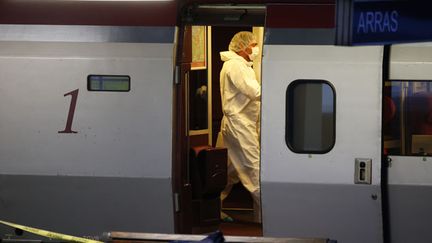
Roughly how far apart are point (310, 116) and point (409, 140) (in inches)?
35.9

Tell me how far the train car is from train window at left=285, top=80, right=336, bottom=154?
0.01m

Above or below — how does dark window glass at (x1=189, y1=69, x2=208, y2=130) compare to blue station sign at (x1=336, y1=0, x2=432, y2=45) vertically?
below

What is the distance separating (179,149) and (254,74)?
2.58 m

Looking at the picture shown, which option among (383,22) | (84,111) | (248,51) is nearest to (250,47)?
(248,51)

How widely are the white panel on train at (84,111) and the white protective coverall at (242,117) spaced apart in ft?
7.72

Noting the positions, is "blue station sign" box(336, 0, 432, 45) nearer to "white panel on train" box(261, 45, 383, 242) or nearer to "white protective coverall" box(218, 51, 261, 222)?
"white panel on train" box(261, 45, 383, 242)

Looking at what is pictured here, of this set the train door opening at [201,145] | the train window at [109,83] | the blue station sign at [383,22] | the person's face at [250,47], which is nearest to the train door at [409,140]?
the train door opening at [201,145]

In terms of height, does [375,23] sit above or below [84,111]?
above

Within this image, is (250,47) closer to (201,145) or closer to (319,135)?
(201,145)

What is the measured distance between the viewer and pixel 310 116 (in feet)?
28.9

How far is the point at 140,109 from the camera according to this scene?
888cm

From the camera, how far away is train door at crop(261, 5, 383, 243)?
855cm

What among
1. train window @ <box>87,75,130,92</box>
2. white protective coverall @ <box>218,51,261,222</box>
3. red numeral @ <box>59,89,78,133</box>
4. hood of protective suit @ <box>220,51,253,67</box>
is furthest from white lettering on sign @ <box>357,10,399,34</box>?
hood of protective suit @ <box>220,51,253,67</box>

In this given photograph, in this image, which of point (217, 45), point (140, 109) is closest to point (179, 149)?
point (140, 109)
